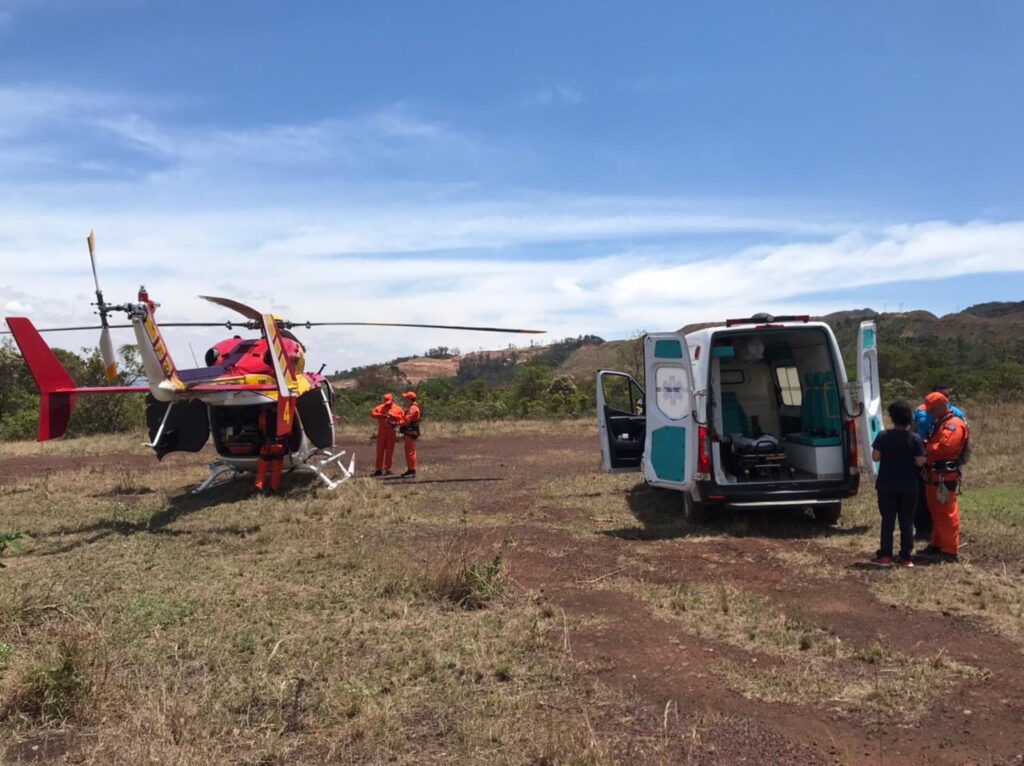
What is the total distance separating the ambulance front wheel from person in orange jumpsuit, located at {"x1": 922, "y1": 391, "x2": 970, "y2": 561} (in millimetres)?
1748

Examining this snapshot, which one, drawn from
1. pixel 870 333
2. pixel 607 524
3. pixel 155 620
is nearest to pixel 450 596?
pixel 155 620

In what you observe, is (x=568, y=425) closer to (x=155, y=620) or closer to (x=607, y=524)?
(x=607, y=524)

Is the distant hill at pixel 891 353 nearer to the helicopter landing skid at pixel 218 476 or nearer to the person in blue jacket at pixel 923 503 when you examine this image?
the person in blue jacket at pixel 923 503

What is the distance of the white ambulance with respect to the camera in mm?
8641

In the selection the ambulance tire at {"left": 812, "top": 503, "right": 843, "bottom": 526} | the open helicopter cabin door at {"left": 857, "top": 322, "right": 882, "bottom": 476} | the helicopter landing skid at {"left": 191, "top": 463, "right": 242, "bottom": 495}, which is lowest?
the ambulance tire at {"left": 812, "top": 503, "right": 843, "bottom": 526}

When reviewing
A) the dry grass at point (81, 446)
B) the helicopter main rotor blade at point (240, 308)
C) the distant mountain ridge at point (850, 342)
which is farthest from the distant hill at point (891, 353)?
the dry grass at point (81, 446)

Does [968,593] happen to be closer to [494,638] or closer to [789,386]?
[494,638]

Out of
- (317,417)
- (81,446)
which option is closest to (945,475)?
(317,417)

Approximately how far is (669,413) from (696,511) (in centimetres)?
122

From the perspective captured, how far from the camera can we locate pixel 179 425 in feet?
42.5

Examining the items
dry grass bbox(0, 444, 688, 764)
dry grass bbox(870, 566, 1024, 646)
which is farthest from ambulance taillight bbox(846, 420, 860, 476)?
dry grass bbox(0, 444, 688, 764)

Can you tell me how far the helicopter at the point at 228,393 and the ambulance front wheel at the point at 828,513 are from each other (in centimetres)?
429

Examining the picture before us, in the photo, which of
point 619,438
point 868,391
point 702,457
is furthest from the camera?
point 619,438

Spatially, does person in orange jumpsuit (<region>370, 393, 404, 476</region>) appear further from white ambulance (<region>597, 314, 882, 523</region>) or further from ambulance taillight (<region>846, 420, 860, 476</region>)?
ambulance taillight (<region>846, 420, 860, 476</region>)
